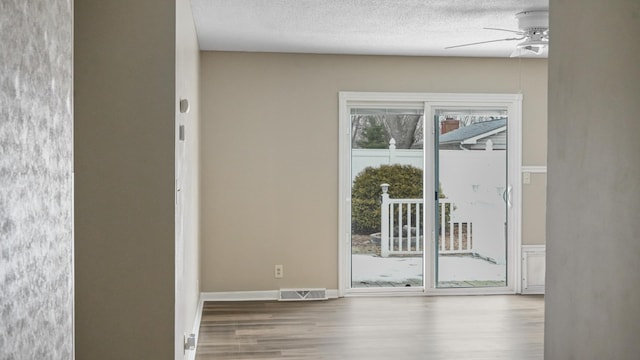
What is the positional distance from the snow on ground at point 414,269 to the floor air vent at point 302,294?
1.29 ft

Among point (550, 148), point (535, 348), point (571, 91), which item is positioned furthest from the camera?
point (535, 348)

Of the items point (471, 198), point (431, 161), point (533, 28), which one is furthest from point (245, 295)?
point (533, 28)

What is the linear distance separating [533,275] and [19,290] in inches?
240

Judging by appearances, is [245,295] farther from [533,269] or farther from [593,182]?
[593,182]

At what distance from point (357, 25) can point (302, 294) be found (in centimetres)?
264

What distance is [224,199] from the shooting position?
6090 millimetres

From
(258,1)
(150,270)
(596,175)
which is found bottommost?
(150,270)

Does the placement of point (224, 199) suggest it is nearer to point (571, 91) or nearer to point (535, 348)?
point (535, 348)

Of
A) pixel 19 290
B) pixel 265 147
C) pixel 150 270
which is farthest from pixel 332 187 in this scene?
pixel 19 290

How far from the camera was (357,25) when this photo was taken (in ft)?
16.0

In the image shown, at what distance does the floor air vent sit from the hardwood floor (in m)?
0.13

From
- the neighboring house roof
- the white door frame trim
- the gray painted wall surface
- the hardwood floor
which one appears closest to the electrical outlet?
the hardwood floor

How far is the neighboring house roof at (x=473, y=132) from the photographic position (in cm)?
645

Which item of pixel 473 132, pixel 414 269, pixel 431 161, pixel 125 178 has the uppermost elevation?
pixel 473 132
